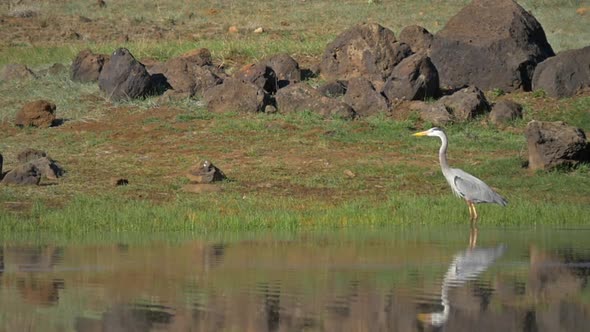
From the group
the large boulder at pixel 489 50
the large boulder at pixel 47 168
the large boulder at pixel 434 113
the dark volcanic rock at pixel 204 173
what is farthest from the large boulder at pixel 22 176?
the large boulder at pixel 489 50

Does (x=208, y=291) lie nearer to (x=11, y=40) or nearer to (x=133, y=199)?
(x=133, y=199)

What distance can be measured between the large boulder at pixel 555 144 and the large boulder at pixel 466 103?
149 inches

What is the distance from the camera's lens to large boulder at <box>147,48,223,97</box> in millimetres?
24672

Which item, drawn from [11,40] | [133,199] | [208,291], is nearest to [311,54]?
[11,40]

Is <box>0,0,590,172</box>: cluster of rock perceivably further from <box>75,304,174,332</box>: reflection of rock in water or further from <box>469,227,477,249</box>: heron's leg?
<box>75,304,174,332</box>: reflection of rock in water

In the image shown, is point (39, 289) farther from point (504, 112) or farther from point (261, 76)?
point (261, 76)

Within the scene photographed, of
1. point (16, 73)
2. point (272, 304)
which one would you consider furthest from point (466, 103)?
point (272, 304)

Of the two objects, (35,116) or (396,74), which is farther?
(396,74)

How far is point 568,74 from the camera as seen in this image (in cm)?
2366

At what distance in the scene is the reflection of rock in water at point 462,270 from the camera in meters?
9.11

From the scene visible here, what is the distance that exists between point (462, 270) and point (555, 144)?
704cm

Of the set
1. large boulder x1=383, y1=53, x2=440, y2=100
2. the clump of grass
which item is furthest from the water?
the clump of grass

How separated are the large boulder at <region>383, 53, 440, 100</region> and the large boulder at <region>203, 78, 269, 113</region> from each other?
96.9 inches

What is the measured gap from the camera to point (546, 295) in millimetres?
10219
